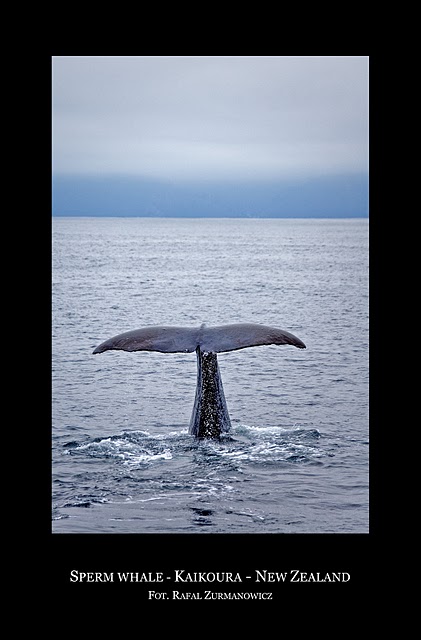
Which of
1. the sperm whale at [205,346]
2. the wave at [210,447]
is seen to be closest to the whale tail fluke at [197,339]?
the sperm whale at [205,346]

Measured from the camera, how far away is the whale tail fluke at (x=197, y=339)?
459 inches

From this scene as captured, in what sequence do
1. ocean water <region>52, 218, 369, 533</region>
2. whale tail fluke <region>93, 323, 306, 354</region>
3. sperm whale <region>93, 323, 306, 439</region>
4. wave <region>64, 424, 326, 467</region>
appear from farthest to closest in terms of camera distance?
wave <region>64, 424, 326, 467</region> < sperm whale <region>93, 323, 306, 439</region> < whale tail fluke <region>93, 323, 306, 354</region> < ocean water <region>52, 218, 369, 533</region>

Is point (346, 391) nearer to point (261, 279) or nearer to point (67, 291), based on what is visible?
point (67, 291)

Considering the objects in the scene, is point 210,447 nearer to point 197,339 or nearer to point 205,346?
point 205,346

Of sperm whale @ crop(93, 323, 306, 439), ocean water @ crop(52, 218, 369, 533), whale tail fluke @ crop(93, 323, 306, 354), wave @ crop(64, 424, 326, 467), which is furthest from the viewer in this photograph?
wave @ crop(64, 424, 326, 467)

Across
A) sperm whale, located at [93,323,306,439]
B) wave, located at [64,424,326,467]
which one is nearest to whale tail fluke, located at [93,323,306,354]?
sperm whale, located at [93,323,306,439]

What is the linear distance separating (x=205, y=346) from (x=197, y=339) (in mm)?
284

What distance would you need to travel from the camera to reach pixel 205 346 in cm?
1227

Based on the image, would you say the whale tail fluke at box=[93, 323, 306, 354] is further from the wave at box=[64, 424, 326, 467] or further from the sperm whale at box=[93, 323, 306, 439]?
the wave at box=[64, 424, 326, 467]

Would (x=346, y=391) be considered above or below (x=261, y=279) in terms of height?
below

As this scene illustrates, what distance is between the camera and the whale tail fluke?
38.2ft
